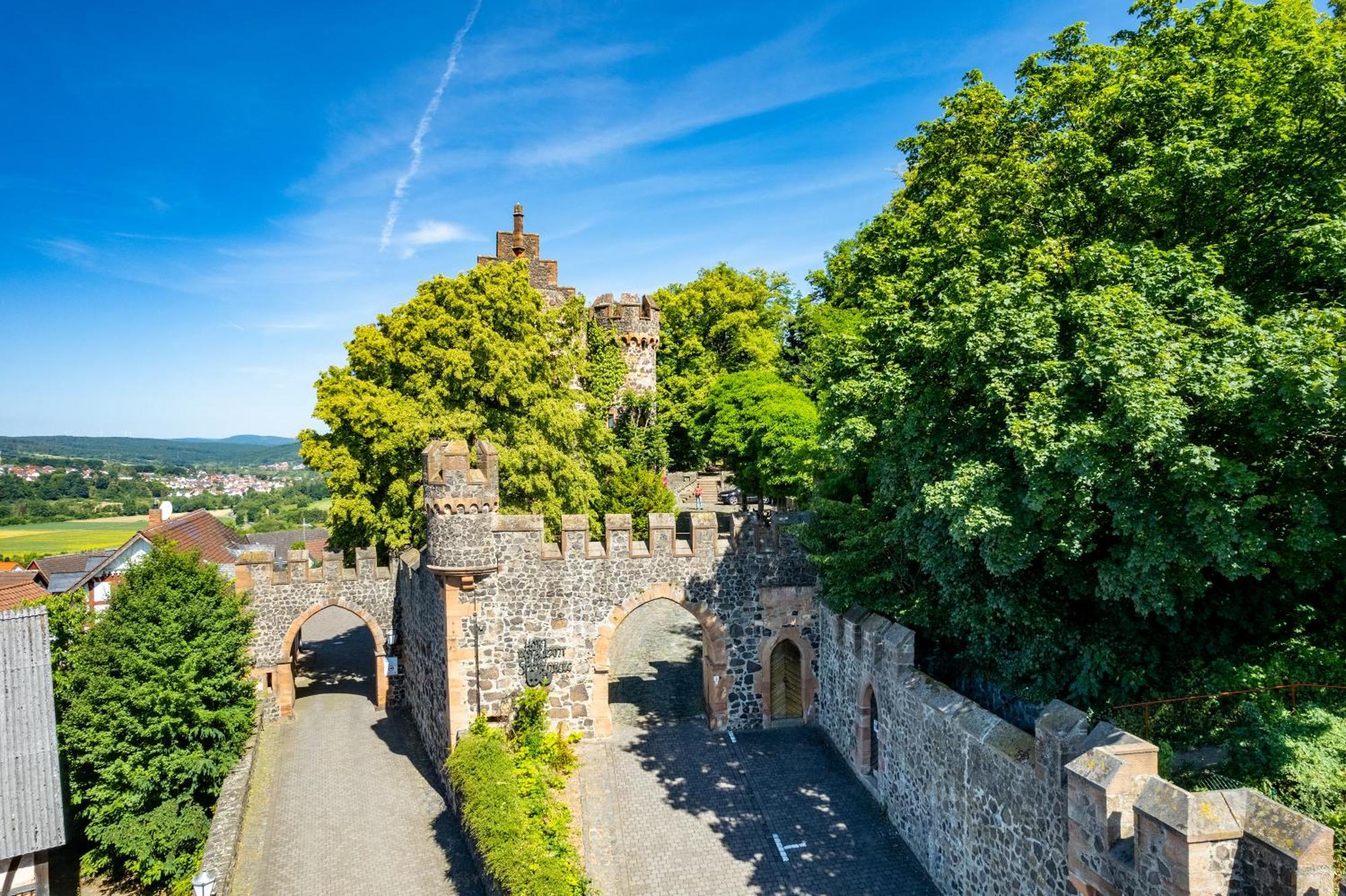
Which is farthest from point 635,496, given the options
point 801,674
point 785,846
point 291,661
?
point 785,846

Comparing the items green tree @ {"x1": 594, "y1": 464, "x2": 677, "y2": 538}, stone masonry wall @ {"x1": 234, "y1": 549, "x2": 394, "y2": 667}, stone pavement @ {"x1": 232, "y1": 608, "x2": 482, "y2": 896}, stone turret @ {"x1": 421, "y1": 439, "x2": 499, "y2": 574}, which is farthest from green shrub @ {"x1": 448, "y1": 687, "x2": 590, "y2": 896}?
green tree @ {"x1": 594, "y1": 464, "x2": 677, "y2": 538}

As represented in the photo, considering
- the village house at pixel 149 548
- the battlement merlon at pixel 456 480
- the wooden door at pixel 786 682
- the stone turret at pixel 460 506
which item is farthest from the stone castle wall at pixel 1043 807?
the village house at pixel 149 548

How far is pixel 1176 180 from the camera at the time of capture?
9711mm

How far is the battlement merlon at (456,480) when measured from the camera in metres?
→ 15.3

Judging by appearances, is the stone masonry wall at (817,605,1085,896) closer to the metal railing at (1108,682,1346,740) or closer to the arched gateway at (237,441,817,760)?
the metal railing at (1108,682,1346,740)

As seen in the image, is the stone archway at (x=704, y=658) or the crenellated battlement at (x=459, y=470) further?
the stone archway at (x=704, y=658)

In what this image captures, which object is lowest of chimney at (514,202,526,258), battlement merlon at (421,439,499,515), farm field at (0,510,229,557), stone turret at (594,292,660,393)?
farm field at (0,510,229,557)

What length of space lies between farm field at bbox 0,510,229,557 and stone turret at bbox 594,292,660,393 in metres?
57.1

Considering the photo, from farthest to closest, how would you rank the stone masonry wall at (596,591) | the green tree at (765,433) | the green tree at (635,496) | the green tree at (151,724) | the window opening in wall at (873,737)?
the green tree at (635,496), the green tree at (765,433), the green tree at (151,724), the stone masonry wall at (596,591), the window opening in wall at (873,737)

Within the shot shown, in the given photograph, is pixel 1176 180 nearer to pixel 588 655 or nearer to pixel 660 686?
pixel 588 655

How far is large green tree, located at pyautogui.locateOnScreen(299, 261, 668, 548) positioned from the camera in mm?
21625

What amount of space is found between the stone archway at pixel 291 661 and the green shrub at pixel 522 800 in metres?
7.66

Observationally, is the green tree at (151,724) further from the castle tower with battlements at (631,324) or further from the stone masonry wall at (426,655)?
the castle tower with battlements at (631,324)

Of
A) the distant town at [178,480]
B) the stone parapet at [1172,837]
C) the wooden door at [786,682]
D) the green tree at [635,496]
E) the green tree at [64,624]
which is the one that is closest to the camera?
the stone parapet at [1172,837]
